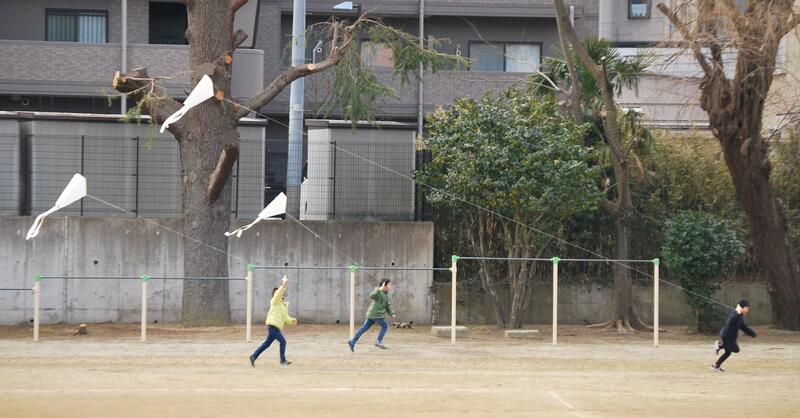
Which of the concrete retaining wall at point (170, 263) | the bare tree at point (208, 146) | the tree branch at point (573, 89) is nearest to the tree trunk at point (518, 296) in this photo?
the concrete retaining wall at point (170, 263)

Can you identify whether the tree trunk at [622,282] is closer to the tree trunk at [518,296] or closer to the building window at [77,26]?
the tree trunk at [518,296]

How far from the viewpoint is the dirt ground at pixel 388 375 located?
13953 millimetres

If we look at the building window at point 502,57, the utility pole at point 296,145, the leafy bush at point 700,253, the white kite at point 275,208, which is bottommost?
the leafy bush at point 700,253

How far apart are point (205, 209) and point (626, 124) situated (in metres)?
9.90

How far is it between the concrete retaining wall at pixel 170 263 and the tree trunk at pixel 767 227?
713cm

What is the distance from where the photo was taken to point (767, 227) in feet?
78.5

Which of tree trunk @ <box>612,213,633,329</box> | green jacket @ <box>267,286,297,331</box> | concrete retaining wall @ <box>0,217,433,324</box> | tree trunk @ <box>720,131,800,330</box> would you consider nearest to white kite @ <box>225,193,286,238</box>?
concrete retaining wall @ <box>0,217,433,324</box>

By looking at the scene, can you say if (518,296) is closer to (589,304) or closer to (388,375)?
(589,304)

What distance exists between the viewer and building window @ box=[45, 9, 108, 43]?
33531 mm

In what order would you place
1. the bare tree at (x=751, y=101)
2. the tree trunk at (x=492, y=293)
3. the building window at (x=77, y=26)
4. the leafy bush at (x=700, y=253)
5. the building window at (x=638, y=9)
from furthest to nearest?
the building window at (x=638, y=9)
the building window at (x=77, y=26)
the tree trunk at (x=492, y=293)
the leafy bush at (x=700, y=253)
the bare tree at (x=751, y=101)

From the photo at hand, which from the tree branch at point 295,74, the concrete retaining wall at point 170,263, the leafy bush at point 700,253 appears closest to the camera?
the tree branch at point 295,74

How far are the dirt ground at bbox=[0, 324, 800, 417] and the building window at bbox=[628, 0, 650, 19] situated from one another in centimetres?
1681

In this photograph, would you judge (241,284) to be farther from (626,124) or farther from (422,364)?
(626,124)

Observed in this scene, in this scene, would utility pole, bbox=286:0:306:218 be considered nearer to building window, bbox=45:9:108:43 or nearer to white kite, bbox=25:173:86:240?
white kite, bbox=25:173:86:240
